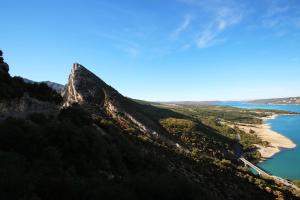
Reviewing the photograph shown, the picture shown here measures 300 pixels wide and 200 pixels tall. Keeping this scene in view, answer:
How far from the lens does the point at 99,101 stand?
40.0 metres

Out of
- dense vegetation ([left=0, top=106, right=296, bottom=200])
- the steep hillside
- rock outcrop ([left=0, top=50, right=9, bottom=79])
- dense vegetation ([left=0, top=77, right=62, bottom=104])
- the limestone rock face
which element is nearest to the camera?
dense vegetation ([left=0, top=106, right=296, bottom=200])

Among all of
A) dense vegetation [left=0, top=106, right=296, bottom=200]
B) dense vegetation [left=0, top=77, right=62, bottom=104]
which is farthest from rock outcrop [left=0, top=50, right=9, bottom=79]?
dense vegetation [left=0, top=106, right=296, bottom=200]

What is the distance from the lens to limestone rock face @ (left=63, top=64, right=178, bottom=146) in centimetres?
3719

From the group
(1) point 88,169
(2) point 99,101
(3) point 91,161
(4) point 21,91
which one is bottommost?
(1) point 88,169

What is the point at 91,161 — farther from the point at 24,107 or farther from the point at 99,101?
the point at 99,101

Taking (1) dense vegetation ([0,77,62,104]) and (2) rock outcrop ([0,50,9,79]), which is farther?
(2) rock outcrop ([0,50,9,79])

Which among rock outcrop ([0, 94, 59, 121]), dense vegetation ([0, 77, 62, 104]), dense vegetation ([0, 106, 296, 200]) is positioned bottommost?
dense vegetation ([0, 106, 296, 200])

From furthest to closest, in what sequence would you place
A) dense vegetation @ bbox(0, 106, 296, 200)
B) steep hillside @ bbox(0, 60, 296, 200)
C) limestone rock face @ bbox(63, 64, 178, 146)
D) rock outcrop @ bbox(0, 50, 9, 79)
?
1. limestone rock face @ bbox(63, 64, 178, 146)
2. rock outcrop @ bbox(0, 50, 9, 79)
3. steep hillside @ bbox(0, 60, 296, 200)
4. dense vegetation @ bbox(0, 106, 296, 200)

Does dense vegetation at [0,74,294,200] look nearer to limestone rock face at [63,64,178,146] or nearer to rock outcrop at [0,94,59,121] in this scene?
rock outcrop at [0,94,59,121]

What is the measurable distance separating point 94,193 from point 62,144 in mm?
8843

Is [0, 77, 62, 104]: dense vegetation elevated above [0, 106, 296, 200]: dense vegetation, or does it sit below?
above

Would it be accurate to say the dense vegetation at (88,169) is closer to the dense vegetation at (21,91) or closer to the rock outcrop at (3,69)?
the dense vegetation at (21,91)

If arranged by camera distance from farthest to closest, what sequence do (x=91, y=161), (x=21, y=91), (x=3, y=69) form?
(x=3, y=69)
(x=21, y=91)
(x=91, y=161)

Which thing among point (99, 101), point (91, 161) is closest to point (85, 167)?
point (91, 161)
